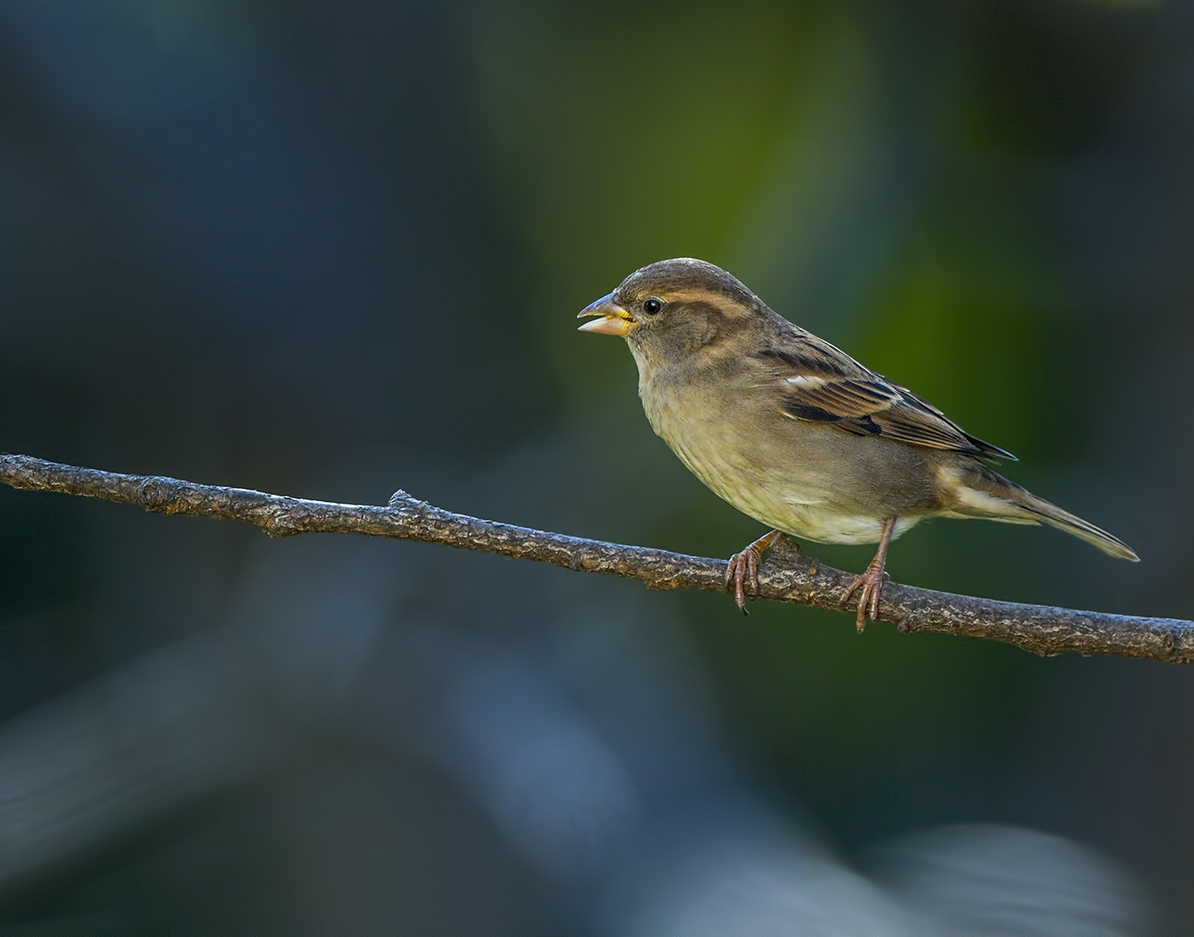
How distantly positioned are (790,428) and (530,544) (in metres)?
1.37

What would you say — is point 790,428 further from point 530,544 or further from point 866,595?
point 530,544

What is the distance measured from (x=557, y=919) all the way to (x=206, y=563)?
10.0 feet

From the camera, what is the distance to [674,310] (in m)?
4.28

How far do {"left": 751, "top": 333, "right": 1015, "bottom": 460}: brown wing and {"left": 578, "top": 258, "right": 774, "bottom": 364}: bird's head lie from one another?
0.62 feet

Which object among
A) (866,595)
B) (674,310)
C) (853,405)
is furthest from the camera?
(674,310)

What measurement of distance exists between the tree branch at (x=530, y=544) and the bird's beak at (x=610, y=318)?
142 centimetres

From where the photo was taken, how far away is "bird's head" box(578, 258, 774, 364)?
4.24 m

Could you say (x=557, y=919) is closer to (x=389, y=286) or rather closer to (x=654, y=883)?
(x=654, y=883)

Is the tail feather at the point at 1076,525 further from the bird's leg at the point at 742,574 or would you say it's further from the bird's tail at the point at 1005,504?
the bird's leg at the point at 742,574

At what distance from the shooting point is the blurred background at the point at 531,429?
19.8ft

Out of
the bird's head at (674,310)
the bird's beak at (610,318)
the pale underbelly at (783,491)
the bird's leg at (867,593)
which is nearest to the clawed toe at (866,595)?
the bird's leg at (867,593)

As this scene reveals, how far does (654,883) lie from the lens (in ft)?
17.9

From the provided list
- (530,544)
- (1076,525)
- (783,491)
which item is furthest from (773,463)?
(530,544)

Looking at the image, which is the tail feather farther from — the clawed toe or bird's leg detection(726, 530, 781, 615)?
bird's leg detection(726, 530, 781, 615)
